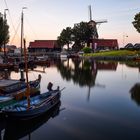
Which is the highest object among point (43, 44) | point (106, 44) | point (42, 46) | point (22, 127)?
point (43, 44)

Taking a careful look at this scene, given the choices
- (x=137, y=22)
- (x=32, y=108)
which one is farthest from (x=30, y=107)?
(x=137, y=22)

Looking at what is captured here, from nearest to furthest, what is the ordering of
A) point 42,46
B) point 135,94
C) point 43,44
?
point 135,94, point 42,46, point 43,44

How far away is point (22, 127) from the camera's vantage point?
27312mm

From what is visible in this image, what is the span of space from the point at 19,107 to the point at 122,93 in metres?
21.6

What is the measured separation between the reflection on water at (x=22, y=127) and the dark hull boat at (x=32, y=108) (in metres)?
0.63

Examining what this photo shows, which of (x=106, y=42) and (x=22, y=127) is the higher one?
(x=106, y=42)

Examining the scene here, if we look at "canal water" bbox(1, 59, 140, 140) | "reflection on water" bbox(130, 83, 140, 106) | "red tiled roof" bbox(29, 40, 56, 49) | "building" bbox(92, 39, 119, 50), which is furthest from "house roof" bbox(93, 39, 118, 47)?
"canal water" bbox(1, 59, 140, 140)

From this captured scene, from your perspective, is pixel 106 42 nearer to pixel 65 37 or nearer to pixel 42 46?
pixel 65 37

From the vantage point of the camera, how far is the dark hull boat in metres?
27.0

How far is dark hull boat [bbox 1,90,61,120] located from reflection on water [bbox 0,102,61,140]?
626 millimetres

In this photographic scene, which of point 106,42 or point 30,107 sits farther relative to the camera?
point 106,42

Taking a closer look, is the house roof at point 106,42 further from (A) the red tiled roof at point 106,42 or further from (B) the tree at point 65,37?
(B) the tree at point 65,37

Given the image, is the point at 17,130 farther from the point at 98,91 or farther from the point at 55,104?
the point at 98,91

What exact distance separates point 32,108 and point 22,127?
2.12 meters
